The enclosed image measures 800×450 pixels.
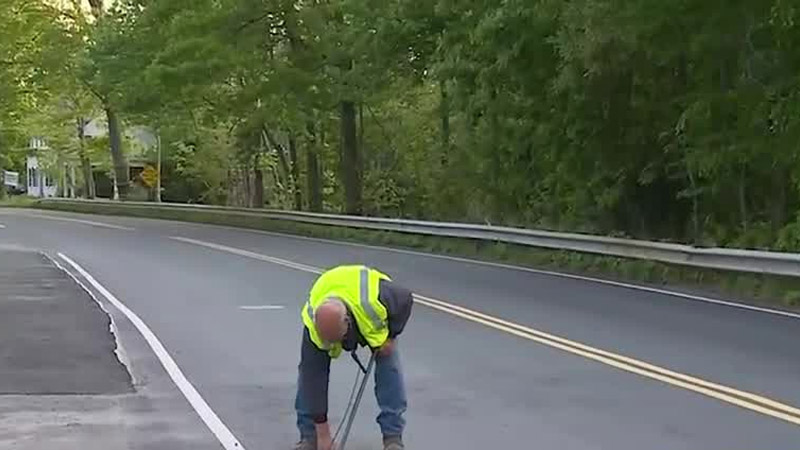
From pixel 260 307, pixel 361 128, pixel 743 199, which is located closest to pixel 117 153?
pixel 361 128

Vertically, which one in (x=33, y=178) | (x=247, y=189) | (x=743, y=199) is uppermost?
(x=743, y=199)

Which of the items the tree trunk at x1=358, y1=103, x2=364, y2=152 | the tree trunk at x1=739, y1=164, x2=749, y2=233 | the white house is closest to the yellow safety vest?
the tree trunk at x1=739, y1=164, x2=749, y2=233

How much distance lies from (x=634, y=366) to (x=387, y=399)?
13.1 ft

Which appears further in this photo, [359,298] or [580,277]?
[580,277]

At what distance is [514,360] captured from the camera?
11.8 m

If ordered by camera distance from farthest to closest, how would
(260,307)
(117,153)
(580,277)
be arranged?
(117,153), (580,277), (260,307)

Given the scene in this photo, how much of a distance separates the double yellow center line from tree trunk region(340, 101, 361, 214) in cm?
2030

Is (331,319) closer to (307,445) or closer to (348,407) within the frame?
(307,445)

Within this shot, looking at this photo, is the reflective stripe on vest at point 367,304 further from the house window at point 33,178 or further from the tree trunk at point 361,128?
the house window at point 33,178

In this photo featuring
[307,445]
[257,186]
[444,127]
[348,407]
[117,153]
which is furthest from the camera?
[117,153]

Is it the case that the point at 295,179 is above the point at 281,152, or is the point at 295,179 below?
below

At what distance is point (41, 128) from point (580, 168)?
59086 mm

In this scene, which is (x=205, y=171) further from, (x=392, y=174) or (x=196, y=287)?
(x=196, y=287)

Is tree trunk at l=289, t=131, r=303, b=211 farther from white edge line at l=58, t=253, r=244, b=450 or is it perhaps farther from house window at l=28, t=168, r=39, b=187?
house window at l=28, t=168, r=39, b=187
